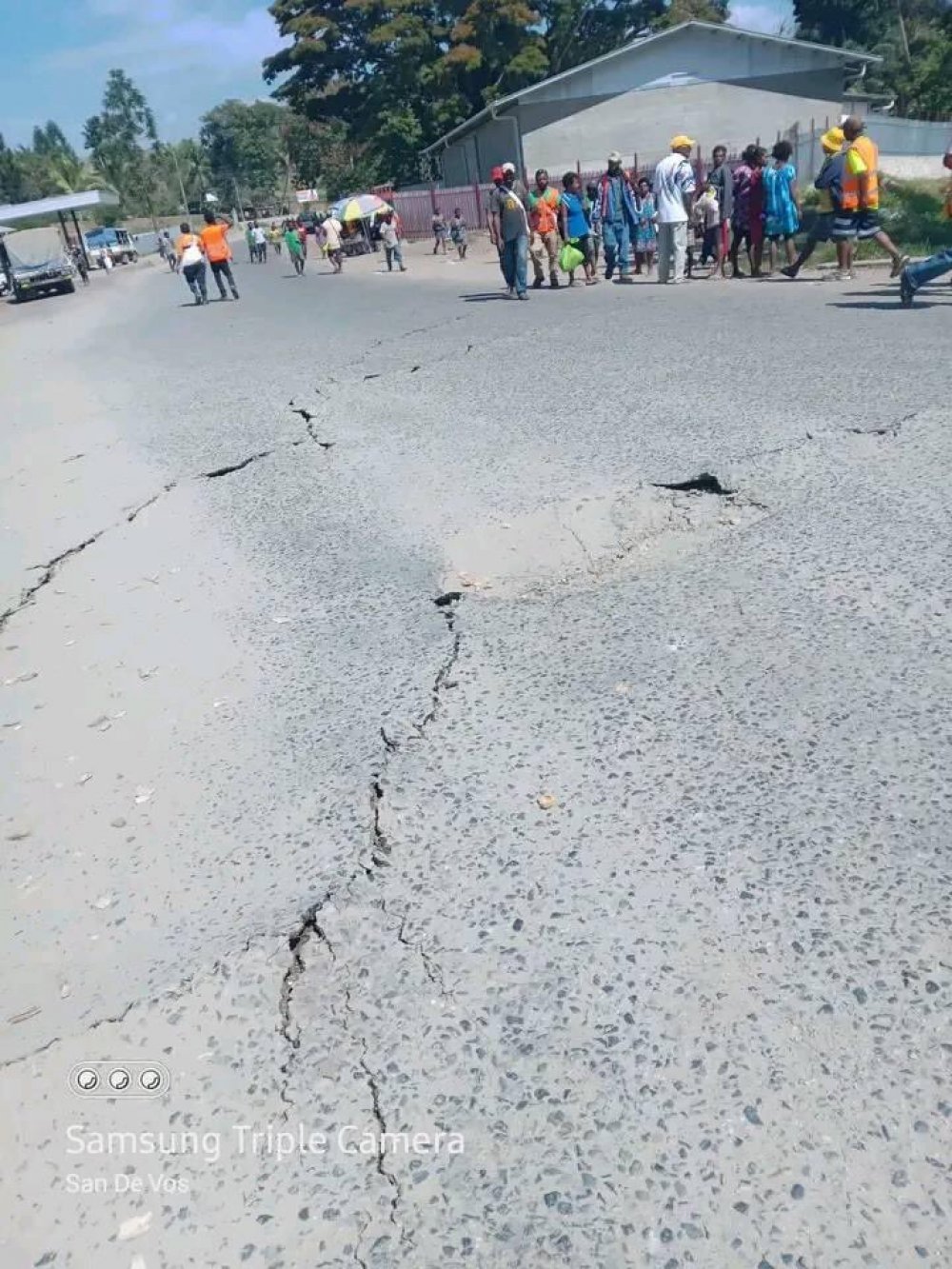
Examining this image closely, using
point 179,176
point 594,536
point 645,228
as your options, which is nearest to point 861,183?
point 645,228

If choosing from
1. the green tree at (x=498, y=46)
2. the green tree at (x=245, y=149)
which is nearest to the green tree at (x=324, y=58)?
the green tree at (x=498, y=46)

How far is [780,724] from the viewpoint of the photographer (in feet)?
9.54

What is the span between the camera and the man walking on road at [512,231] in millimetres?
12227

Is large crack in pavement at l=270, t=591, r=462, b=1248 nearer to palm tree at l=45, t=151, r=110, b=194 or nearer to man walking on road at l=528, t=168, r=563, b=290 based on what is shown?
man walking on road at l=528, t=168, r=563, b=290

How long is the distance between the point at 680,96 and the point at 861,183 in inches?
917

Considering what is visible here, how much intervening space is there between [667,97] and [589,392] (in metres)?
27.2

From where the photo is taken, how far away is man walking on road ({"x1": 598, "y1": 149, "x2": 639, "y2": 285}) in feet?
43.2

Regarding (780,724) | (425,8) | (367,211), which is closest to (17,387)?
(780,724)

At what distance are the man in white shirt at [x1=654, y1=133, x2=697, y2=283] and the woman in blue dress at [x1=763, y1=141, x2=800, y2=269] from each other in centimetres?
102

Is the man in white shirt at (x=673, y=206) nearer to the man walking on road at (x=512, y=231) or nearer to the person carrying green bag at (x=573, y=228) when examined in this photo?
the person carrying green bag at (x=573, y=228)

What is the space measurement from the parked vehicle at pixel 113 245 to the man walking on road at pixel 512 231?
5319 centimetres

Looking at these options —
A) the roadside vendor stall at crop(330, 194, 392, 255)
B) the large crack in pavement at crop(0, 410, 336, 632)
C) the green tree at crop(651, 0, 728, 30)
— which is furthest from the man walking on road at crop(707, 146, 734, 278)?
the green tree at crop(651, 0, 728, 30)

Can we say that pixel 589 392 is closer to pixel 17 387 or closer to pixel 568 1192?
pixel 568 1192

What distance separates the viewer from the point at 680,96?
2930 cm
